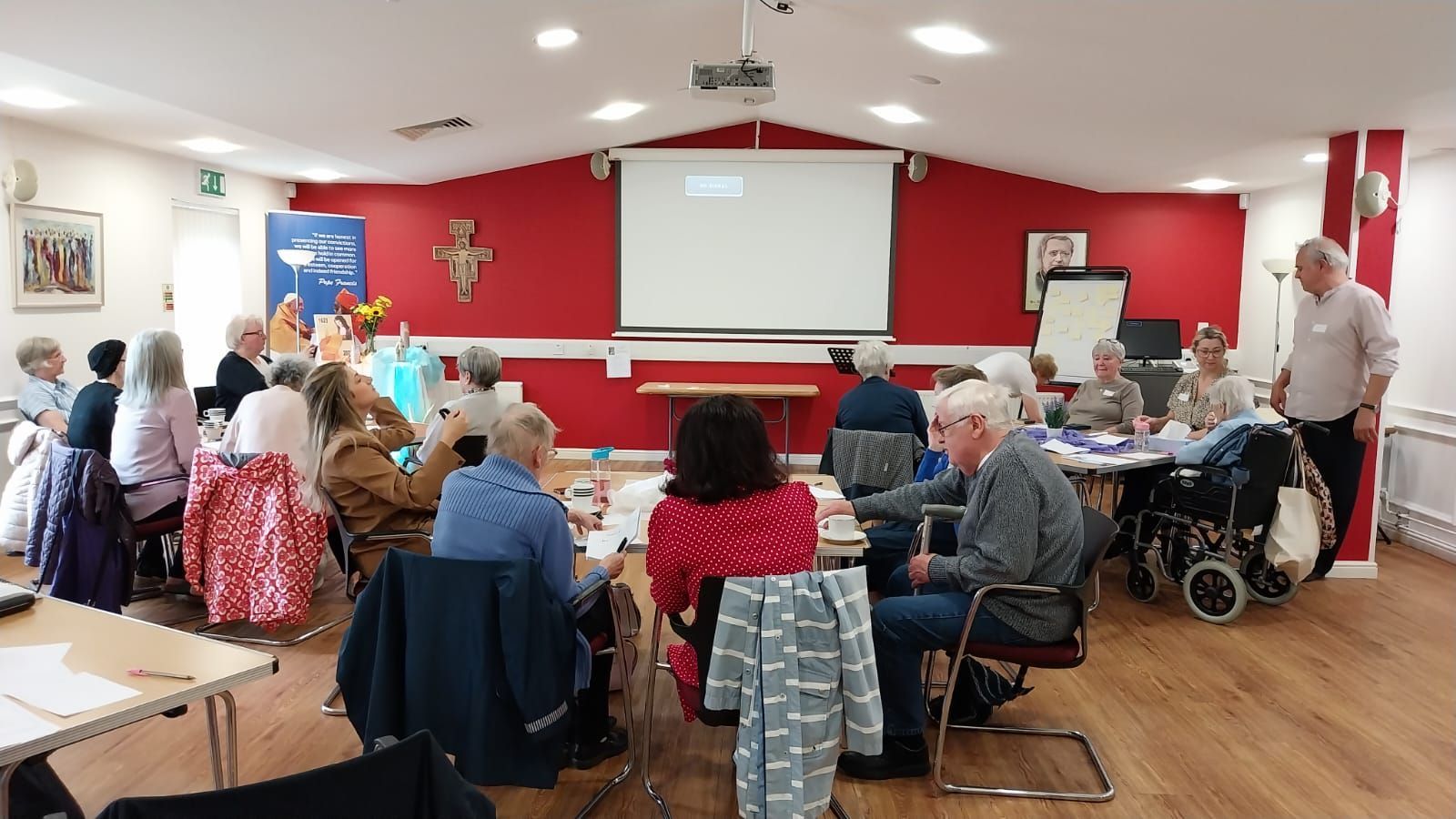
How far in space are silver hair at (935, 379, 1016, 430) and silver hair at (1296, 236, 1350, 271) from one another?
8.92 feet

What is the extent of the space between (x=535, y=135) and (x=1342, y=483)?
5.80 metres

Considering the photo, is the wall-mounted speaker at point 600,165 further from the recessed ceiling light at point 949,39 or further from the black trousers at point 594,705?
the black trousers at point 594,705

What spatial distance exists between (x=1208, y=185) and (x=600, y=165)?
5.03 meters

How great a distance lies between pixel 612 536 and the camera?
2.97 meters

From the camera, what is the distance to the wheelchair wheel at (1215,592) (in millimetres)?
4344

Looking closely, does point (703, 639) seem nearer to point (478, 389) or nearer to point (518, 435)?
point (518, 435)

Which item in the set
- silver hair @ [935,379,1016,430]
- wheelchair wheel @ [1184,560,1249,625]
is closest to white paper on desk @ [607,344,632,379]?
wheelchair wheel @ [1184,560,1249,625]

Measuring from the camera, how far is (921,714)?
9.75ft

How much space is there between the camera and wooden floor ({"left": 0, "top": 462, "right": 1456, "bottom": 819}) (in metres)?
2.81

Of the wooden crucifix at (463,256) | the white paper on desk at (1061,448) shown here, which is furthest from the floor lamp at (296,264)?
the white paper on desk at (1061,448)

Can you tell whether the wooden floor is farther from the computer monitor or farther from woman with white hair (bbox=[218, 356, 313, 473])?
the computer monitor

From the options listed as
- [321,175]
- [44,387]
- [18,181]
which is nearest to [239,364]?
[44,387]

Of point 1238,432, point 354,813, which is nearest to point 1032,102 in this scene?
point 1238,432

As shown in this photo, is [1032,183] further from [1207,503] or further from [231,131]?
[231,131]
